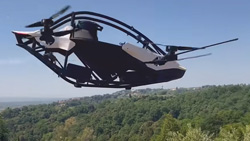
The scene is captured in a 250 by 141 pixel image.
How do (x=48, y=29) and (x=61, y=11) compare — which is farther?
(x=61, y=11)

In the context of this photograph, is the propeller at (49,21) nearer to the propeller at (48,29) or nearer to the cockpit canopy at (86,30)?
the propeller at (48,29)

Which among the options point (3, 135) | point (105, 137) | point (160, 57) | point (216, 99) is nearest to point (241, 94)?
point (216, 99)

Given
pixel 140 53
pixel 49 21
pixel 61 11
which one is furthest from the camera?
pixel 140 53

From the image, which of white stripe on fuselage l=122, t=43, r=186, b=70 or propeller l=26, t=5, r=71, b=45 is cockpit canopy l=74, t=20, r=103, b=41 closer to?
propeller l=26, t=5, r=71, b=45

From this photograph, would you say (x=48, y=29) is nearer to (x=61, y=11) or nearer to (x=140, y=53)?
(x=61, y=11)

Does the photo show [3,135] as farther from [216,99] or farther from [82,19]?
[216,99]

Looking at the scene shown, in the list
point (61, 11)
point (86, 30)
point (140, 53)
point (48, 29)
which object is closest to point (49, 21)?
point (48, 29)

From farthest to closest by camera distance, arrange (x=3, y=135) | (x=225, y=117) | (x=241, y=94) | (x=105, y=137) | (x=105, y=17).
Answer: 1. (x=241, y=94)
2. (x=105, y=137)
3. (x=225, y=117)
4. (x=3, y=135)
5. (x=105, y=17)

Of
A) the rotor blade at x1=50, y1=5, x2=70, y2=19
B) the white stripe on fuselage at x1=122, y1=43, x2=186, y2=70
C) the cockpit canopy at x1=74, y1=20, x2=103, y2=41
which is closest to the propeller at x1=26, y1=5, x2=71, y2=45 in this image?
the rotor blade at x1=50, y1=5, x2=70, y2=19

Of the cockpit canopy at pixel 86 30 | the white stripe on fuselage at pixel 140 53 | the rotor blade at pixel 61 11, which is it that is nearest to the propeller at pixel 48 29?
the rotor blade at pixel 61 11
